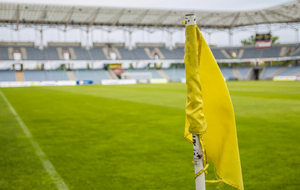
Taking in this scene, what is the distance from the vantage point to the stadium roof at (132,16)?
48.8 m

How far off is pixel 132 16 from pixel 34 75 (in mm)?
20838

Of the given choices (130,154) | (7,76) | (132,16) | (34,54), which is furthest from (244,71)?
(130,154)

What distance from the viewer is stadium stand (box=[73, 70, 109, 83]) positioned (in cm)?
5759

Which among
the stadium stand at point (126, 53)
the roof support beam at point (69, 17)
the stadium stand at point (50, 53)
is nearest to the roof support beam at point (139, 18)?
the stadium stand at point (126, 53)

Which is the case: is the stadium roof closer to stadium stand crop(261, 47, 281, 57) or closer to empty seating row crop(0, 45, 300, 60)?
empty seating row crop(0, 45, 300, 60)

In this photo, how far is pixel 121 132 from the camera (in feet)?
→ 25.7

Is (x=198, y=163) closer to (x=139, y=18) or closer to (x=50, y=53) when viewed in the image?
(x=139, y=18)

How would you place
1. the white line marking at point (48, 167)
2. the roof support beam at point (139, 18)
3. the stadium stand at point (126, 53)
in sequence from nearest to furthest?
the white line marking at point (48, 167)
the roof support beam at point (139, 18)
the stadium stand at point (126, 53)

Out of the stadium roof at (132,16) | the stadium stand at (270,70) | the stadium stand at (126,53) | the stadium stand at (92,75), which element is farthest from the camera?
the stadium stand at (270,70)

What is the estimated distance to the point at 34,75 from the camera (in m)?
55.6

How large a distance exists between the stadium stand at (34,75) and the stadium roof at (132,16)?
896 centimetres

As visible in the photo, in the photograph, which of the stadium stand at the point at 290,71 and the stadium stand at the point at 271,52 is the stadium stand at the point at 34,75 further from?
the stadium stand at the point at 290,71

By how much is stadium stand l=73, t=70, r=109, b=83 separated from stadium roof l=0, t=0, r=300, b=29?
9214 millimetres

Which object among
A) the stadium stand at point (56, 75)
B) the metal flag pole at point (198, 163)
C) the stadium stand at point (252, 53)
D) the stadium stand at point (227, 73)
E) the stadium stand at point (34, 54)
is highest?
the stadium stand at point (34, 54)
